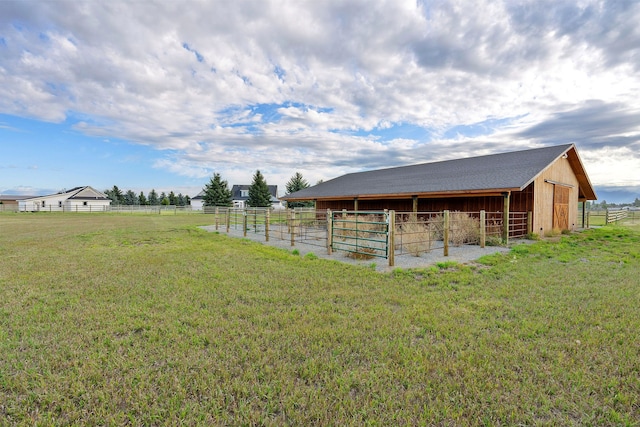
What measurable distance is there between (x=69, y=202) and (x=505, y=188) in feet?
201

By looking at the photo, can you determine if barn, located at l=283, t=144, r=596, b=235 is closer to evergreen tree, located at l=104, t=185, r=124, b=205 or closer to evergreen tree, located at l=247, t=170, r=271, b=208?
evergreen tree, located at l=247, t=170, r=271, b=208

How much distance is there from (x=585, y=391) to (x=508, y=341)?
772 millimetres

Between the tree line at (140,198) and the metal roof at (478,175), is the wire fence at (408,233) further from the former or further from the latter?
the tree line at (140,198)

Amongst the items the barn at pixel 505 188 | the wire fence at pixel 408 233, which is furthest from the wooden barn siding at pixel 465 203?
the wire fence at pixel 408 233

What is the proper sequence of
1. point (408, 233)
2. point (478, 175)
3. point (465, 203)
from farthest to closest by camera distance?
point (465, 203)
point (478, 175)
point (408, 233)

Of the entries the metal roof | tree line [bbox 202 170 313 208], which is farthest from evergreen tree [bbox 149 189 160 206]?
the metal roof

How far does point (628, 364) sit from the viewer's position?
101 inches

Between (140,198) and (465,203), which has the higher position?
(140,198)

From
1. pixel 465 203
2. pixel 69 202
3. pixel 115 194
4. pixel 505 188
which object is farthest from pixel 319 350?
pixel 115 194

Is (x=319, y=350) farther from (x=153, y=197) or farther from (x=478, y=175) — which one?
(x=153, y=197)

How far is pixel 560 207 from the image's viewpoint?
1457 cm

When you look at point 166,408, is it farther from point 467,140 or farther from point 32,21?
point 467,140

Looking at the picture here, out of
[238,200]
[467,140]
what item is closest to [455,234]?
[467,140]

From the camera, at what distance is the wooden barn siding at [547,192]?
12469 mm
